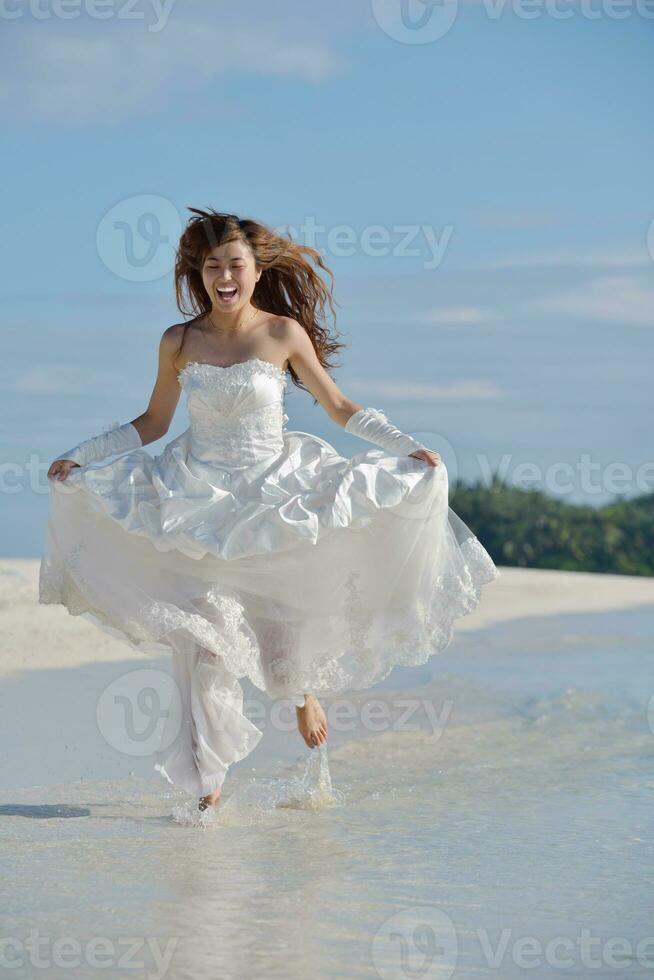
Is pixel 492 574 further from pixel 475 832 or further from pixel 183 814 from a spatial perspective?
pixel 183 814

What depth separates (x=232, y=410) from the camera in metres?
5.43

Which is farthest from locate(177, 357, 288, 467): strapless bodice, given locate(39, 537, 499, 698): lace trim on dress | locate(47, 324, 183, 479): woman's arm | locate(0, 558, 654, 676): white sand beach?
locate(0, 558, 654, 676): white sand beach

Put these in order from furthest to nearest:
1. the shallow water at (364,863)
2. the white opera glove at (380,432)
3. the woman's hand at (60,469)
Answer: the white opera glove at (380,432) → the woman's hand at (60,469) → the shallow water at (364,863)

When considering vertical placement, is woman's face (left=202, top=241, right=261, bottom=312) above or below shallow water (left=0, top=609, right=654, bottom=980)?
above

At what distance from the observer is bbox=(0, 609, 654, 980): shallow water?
144 inches

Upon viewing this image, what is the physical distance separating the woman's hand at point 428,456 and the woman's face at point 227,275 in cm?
91

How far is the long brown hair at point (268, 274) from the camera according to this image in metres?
5.58

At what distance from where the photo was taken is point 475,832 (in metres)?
5.07

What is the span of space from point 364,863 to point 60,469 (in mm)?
1876

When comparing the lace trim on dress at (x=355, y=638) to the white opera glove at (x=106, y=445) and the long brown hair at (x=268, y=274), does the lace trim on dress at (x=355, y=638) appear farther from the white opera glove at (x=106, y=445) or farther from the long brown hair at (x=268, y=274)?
the long brown hair at (x=268, y=274)

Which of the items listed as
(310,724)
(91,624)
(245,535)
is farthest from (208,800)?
(91,624)

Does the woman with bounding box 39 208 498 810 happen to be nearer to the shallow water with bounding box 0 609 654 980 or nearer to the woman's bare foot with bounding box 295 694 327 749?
the woman's bare foot with bounding box 295 694 327 749

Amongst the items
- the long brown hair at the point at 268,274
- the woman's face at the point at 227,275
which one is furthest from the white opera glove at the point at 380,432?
the woman's face at the point at 227,275

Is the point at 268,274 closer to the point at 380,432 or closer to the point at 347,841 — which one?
the point at 380,432
